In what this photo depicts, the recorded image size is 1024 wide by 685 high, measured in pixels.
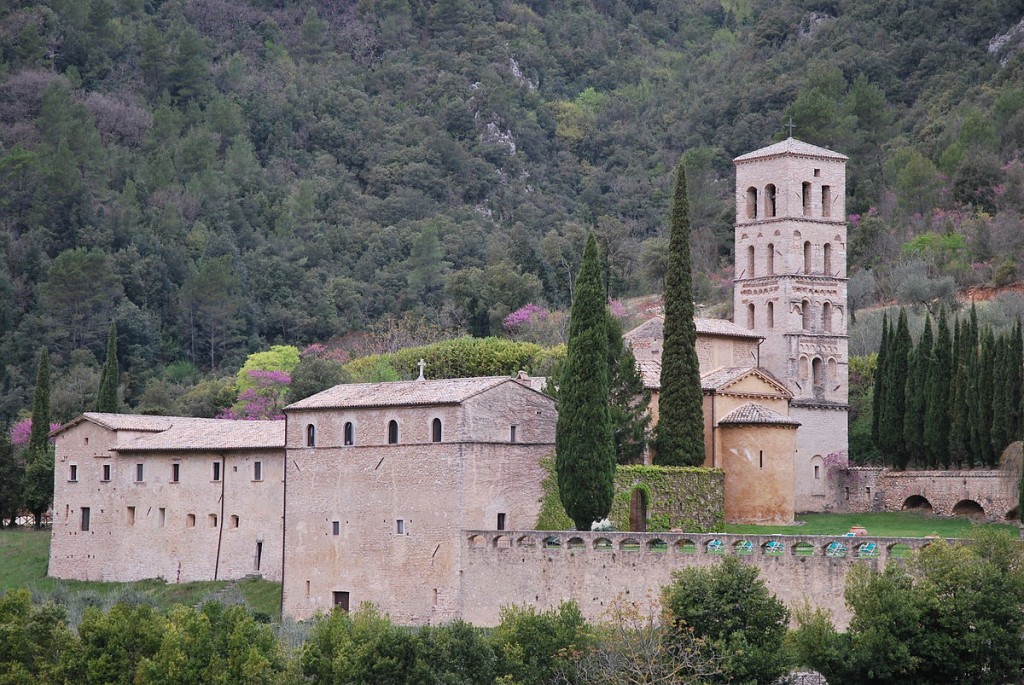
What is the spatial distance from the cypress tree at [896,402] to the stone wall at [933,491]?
2.45 ft

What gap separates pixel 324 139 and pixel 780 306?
5744 centimetres

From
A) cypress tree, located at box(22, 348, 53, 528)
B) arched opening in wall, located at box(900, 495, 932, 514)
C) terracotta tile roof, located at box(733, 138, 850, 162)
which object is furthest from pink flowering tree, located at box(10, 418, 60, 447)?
arched opening in wall, located at box(900, 495, 932, 514)

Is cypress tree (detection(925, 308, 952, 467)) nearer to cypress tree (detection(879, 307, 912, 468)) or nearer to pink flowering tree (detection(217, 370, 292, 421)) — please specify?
cypress tree (detection(879, 307, 912, 468))

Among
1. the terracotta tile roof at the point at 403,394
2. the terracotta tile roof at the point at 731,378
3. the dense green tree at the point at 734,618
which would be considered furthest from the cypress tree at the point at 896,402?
the dense green tree at the point at 734,618

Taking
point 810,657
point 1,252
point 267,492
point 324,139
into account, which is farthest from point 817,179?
point 324,139

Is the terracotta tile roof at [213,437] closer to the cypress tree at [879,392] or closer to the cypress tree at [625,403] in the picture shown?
the cypress tree at [625,403]

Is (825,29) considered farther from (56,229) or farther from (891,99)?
(56,229)

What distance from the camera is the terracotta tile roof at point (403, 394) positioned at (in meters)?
53.1

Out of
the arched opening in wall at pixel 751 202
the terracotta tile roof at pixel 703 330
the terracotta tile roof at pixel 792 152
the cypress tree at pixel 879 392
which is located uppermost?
the terracotta tile roof at pixel 792 152

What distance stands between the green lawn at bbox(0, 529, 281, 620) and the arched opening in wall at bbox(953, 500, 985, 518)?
2064 centimetres

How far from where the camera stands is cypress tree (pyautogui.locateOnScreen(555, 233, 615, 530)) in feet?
169

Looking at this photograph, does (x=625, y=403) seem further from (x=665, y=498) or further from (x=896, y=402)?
(x=896, y=402)

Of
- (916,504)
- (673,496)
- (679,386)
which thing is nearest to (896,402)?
(916,504)

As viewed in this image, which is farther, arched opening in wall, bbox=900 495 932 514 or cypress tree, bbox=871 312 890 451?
cypress tree, bbox=871 312 890 451
